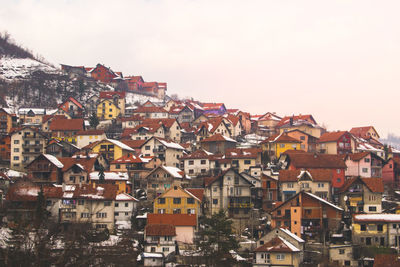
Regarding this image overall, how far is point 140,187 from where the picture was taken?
66.1m

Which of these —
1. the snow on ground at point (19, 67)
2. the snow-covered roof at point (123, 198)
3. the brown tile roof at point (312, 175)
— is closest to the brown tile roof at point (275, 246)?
the brown tile roof at point (312, 175)

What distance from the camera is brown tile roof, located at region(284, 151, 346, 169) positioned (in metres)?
63.1

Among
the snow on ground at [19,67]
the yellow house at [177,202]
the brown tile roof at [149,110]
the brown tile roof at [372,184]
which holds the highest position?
the snow on ground at [19,67]

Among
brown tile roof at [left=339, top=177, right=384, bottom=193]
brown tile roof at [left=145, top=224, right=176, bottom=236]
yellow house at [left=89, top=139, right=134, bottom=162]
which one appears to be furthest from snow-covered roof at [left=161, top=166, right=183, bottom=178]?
brown tile roof at [left=339, top=177, right=384, bottom=193]

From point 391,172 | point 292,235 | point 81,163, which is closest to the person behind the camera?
point 292,235

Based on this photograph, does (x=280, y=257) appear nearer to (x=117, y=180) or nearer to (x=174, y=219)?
(x=174, y=219)

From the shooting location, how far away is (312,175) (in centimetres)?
5897

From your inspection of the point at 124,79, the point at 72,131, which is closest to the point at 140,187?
the point at 72,131

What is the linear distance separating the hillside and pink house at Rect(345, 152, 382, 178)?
209 feet

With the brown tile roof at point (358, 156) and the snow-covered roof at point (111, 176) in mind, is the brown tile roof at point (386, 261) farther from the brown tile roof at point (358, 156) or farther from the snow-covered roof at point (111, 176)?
the snow-covered roof at point (111, 176)

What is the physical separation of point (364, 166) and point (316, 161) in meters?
7.58

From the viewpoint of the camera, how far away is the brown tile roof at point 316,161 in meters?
63.1

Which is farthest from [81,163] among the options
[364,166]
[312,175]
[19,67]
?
[19,67]

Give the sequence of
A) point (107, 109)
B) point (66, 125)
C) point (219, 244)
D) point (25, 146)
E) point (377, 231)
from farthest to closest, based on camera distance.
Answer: point (107, 109), point (66, 125), point (25, 146), point (377, 231), point (219, 244)
